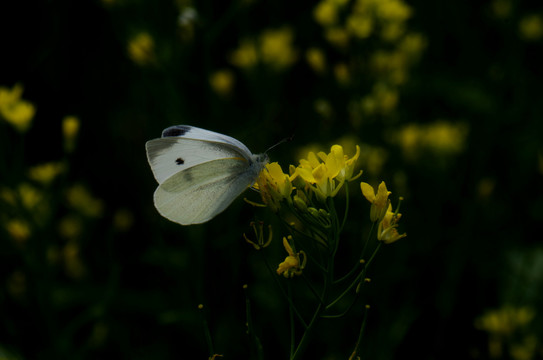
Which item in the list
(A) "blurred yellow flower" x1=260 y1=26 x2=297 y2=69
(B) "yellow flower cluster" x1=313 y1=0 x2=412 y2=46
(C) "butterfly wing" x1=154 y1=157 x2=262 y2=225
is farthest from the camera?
(A) "blurred yellow flower" x1=260 y1=26 x2=297 y2=69

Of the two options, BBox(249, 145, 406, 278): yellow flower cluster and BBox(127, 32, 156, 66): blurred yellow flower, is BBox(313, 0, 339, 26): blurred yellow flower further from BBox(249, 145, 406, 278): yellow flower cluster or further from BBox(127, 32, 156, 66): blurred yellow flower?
BBox(249, 145, 406, 278): yellow flower cluster

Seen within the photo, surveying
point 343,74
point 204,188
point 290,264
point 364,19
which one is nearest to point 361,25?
point 364,19

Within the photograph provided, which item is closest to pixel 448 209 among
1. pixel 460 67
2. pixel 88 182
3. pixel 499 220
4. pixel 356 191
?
pixel 499 220

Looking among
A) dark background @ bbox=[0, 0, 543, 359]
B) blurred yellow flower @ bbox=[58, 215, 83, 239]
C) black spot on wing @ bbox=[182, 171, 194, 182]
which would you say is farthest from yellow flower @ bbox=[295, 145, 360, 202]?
blurred yellow flower @ bbox=[58, 215, 83, 239]

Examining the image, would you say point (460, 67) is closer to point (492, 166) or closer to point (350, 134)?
point (492, 166)

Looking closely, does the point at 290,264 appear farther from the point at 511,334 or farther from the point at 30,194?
the point at 30,194

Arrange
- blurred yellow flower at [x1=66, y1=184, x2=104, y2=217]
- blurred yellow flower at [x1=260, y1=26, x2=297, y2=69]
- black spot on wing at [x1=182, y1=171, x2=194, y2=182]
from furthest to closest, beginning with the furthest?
blurred yellow flower at [x1=260, y1=26, x2=297, y2=69], blurred yellow flower at [x1=66, y1=184, x2=104, y2=217], black spot on wing at [x1=182, y1=171, x2=194, y2=182]

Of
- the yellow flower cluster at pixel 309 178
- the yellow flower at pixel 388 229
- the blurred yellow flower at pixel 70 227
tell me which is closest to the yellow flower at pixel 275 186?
the yellow flower cluster at pixel 309 178
